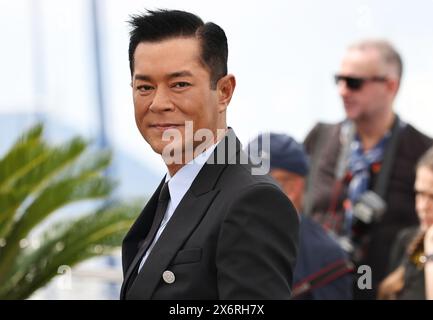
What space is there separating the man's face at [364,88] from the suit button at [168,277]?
347 cm

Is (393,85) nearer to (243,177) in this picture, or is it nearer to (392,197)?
(392,197)

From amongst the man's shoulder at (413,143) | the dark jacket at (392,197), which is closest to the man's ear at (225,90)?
the dark jacket at (392,197)

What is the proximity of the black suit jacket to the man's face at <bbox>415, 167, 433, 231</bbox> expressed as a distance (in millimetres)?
2540

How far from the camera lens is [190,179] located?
236cm

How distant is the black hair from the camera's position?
89.9 inches

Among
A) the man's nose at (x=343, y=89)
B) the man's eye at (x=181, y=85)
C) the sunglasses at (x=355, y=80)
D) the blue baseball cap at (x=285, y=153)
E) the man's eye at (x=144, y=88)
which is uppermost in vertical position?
the man's eye at (x=181, y=85)

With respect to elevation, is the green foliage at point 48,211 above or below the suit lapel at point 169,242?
below

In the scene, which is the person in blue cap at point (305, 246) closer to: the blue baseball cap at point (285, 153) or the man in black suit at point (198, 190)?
the blue baseball cap at point (285, 153)

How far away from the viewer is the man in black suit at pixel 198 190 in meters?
2.13

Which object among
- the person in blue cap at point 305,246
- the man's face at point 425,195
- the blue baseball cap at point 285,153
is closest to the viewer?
the person in blue cap at point 305,246

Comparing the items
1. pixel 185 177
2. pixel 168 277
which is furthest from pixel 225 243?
pixel 185 177

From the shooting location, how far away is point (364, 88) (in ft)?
18.4
